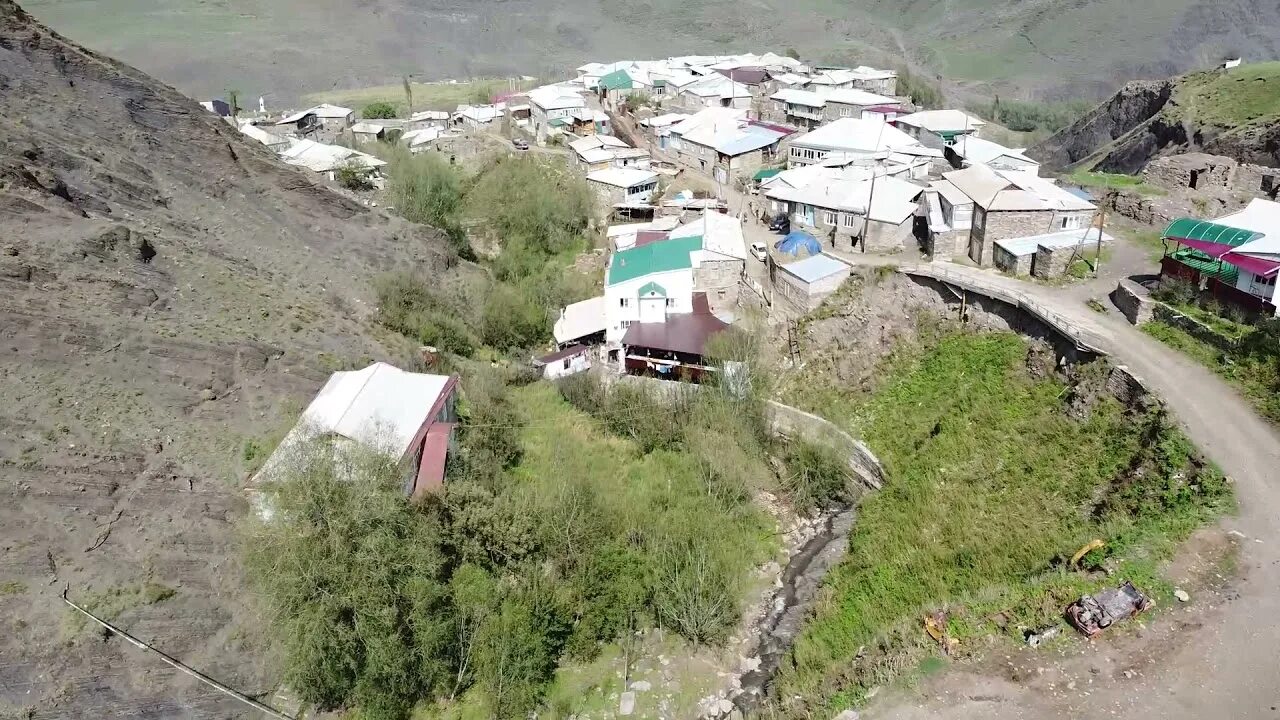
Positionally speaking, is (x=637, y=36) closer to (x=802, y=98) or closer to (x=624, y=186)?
(x=802, y=98)

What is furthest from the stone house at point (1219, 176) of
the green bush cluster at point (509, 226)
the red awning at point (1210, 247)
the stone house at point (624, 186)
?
the green bush cluster at point (509, 226)

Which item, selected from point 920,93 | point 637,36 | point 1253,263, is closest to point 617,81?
point 920,93

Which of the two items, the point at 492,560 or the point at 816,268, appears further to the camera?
the point at 816,268

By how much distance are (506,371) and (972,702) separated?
1622 centimetres

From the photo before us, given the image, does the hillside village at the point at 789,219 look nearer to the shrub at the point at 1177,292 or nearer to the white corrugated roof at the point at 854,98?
the shrub at the point at 1177,292

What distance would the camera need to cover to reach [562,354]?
2591 centimetres

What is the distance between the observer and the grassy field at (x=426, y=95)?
71375mm

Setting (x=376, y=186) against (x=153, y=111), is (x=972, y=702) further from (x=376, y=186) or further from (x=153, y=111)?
(x=376, y=186)

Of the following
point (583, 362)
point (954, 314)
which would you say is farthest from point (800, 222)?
point (583, 362)

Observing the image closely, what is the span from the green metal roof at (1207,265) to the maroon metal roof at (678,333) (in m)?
12.8

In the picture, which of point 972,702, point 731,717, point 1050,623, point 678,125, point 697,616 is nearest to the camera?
point 972,702

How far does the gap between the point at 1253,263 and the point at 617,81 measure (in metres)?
47.6

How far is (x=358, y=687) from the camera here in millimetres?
13539

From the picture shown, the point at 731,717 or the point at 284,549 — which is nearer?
the point at 284,549
